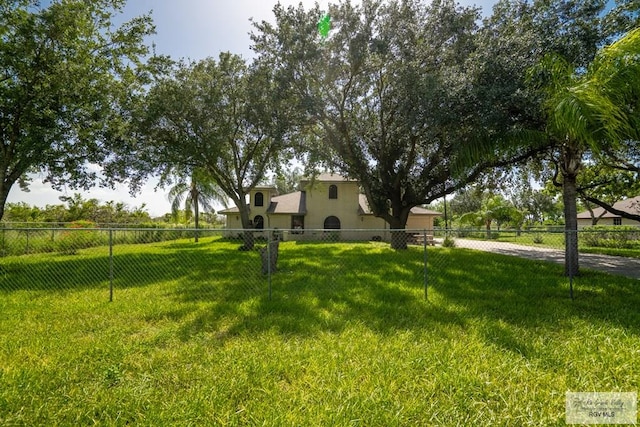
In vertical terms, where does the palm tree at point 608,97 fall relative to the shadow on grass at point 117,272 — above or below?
above

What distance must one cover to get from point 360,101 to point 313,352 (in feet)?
45.4

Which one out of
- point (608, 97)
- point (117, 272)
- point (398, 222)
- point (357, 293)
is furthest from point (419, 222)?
point (117, 272)

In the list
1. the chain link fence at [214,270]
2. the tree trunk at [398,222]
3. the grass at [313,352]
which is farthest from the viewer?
the tree trunk at [398,222]

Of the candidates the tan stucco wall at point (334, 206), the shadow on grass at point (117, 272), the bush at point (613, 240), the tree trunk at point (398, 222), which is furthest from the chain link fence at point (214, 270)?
the tan stucco wall at point (334, 206)

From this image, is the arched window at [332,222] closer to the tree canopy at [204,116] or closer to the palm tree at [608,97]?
the tree canopy at [204,116]

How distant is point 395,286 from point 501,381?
4.05 m

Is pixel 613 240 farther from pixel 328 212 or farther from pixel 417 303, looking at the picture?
pixel 417 303

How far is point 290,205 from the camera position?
23828 millimetres

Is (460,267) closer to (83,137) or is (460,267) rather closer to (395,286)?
(395,286)

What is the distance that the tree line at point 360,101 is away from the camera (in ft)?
25.7

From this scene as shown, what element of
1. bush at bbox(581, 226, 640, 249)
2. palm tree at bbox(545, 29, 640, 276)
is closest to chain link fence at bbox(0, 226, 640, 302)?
palm tree at bbox(545, 29, 640, 276)

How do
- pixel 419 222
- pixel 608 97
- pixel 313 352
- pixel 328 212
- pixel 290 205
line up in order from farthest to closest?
pixel 419 222 < pixel 290 205 < pixel 328 212 < pixel 608 97 < pixel 313 352

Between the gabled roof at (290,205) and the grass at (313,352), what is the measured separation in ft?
51.1

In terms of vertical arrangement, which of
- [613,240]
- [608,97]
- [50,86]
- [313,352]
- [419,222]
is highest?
[50,86]
